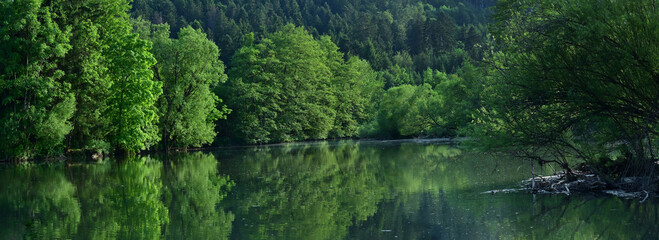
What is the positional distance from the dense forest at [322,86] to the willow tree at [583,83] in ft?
0.13

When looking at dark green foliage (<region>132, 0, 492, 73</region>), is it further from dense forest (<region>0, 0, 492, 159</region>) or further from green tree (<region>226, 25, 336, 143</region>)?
green tree (<region>226, 25, 336, 143</region>)

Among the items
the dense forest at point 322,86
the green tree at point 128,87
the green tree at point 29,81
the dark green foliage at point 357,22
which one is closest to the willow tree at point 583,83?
the dense forest at point 322,86

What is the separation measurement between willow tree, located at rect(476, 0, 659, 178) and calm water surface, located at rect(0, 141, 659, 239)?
1.90 m

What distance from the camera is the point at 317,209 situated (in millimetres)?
15180

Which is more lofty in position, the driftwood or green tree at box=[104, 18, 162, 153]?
green tree at box=[104, 18, 162, 153]

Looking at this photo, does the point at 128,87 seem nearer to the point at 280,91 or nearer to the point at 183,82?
the point at 183,82

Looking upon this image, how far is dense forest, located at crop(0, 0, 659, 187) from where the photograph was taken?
15.6 meters

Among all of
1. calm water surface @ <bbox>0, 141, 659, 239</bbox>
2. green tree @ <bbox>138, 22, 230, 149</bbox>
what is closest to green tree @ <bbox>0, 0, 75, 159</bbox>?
green tree @ <bbox>138, 22, 230, 149</bbox>

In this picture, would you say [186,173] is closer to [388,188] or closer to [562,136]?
[388,188]

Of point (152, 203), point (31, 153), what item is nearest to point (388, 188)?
point (152, 203)

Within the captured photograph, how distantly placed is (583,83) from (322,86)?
59.9m

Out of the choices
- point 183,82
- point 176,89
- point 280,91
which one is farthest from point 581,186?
point 280,91

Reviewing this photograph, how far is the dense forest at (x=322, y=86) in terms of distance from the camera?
15570 millimetres

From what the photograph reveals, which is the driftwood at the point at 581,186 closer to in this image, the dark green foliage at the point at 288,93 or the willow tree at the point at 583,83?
the willow tree at the point at 583,83
